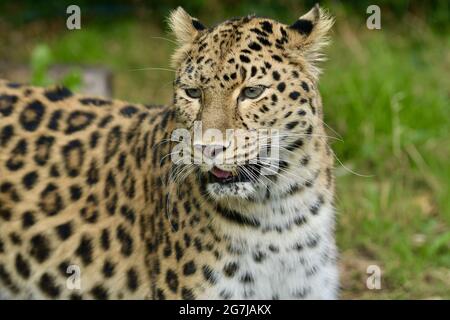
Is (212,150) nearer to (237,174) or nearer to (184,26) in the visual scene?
(237,174)

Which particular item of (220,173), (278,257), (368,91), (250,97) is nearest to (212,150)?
(220,173)

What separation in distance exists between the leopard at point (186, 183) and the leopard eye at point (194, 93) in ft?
0.03

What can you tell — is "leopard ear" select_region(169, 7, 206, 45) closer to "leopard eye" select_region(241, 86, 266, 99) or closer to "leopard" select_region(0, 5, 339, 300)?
"leopard" select_region(0, 5, 339, 300)

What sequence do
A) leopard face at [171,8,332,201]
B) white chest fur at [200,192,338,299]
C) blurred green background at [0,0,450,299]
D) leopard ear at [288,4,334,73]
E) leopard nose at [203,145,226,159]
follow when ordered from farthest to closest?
blurred green background at [0,0,450,299]
white chest fur at [200,192,338,299]
leopard ear at [288,4,334,73]
leopard face at [171,8,332,201]
leopard nose at [203,145,226,159]

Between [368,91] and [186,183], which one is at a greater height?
[368,91]

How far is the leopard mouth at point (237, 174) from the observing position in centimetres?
491

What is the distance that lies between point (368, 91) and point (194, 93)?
13.7 ft

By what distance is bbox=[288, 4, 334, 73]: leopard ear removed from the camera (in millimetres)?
5195

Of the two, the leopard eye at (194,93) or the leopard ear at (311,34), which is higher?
the leopard ear at (311,34)

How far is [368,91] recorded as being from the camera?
898 cm

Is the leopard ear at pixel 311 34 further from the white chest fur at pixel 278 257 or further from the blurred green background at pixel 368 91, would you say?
the blurred green background at pixel 368 91

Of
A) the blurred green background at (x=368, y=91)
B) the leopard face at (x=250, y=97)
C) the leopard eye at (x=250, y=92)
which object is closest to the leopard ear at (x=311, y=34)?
the leopard face at (x=250, y=97)

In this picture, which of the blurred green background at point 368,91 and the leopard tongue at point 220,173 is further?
the blurred green background at point 368,91

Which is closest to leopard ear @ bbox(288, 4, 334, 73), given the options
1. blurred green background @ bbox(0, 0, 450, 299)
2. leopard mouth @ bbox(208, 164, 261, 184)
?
leopard mouth @ bbox(208, 164, 261, 184)
